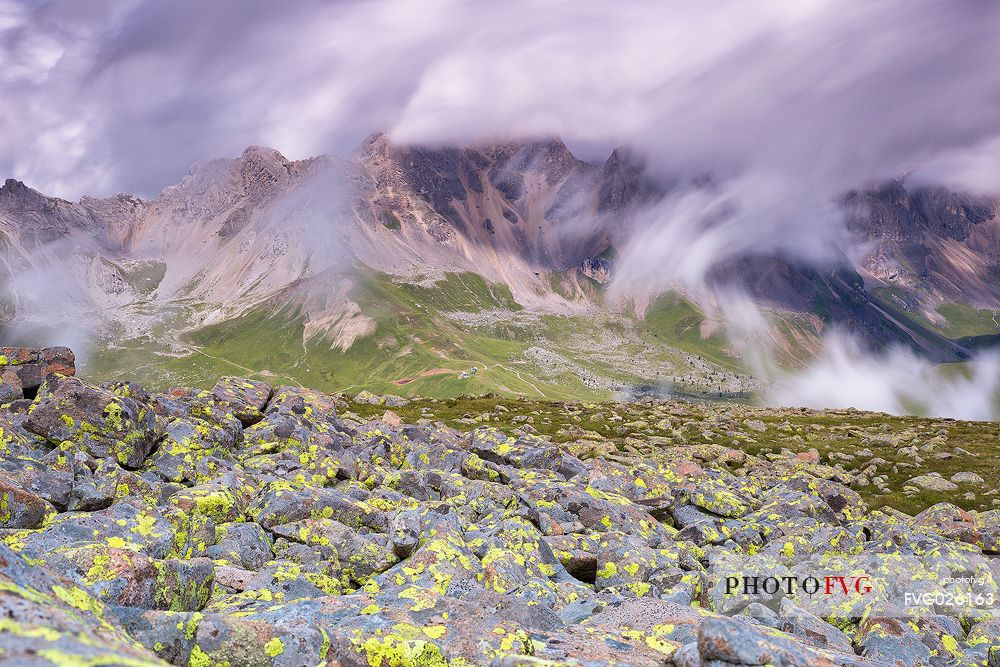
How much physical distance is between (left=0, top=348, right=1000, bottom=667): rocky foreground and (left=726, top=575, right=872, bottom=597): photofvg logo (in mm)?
118

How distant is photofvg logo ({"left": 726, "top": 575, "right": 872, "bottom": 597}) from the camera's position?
18.8 meters

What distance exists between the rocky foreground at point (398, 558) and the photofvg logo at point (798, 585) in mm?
118

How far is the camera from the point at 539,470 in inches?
1490

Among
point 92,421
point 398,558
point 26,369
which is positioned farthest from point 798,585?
point 26,369

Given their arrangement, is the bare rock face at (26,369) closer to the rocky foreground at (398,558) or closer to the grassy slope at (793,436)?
the rocky foreground at (398,558)

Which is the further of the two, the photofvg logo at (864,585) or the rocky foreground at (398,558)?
the photofvg logo at (864,585)

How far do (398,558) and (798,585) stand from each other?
14.9 metres

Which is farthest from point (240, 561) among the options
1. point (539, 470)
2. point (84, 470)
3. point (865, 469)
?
point (865, 469)

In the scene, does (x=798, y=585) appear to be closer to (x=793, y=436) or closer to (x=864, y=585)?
(x=864, y=585)

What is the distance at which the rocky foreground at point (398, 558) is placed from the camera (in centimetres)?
944

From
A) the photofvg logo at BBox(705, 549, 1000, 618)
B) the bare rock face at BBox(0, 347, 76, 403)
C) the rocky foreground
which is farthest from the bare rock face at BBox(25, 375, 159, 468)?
the photofvg logo at BBox(705, 549, 1000, 618)

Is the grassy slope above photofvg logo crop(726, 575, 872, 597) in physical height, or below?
above

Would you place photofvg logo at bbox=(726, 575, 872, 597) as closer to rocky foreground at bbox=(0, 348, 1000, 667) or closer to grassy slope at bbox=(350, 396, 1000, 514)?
rocky foreground at bbox=(0, 348, 1000, 667)

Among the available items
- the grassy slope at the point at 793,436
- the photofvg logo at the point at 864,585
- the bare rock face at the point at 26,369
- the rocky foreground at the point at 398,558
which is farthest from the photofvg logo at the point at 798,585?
the grassy slope at the point at 793,436
